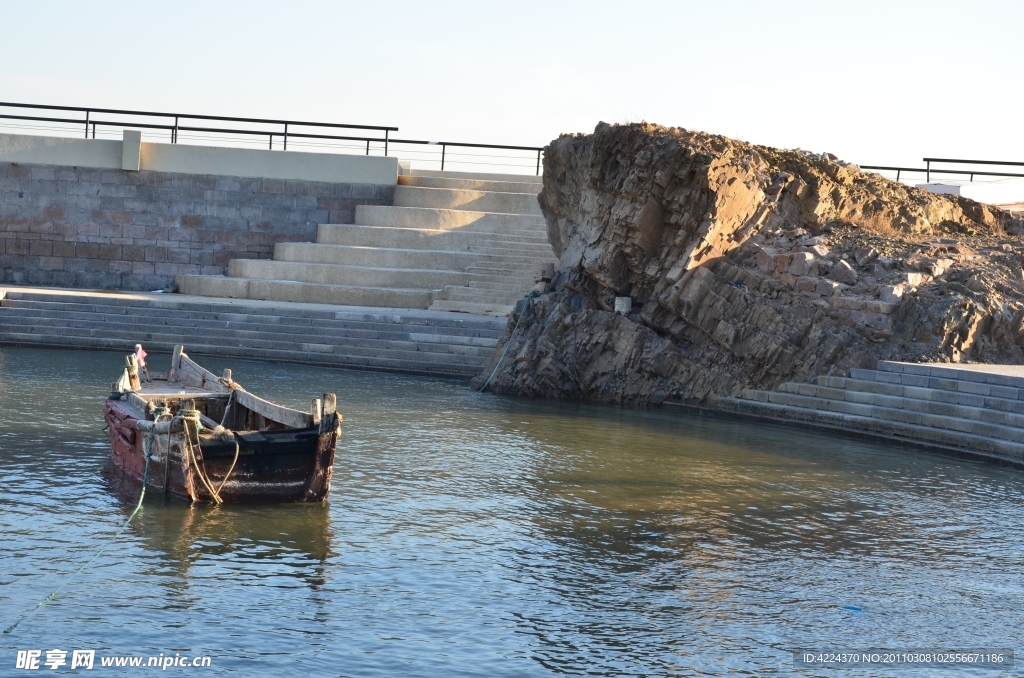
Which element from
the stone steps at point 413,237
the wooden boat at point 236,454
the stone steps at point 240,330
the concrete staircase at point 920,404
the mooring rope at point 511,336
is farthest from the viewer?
the stone steps at point 413,237

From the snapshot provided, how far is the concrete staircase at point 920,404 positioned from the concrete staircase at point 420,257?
7680 mm

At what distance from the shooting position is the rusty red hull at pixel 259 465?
9.23 meters

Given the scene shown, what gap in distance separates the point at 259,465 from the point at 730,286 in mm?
9406

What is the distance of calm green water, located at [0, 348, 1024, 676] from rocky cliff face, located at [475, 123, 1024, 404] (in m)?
3.31

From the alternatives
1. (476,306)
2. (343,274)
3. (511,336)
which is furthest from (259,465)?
(343,274)

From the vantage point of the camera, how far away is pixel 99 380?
16.5 meters

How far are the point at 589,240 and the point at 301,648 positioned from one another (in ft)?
41.1

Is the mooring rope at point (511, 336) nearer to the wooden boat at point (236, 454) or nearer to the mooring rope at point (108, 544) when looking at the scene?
the wooden boat at point (236, 454)

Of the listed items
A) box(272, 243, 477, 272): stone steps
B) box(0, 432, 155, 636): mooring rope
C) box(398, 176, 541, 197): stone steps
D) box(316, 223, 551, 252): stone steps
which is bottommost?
box(0, 432, 155, 636): mooring rope

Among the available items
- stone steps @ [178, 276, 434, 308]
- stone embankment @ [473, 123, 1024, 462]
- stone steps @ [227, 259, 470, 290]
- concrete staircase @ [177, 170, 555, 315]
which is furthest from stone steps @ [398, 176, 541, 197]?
stone embankment @ [473, 123, 1024, 462]

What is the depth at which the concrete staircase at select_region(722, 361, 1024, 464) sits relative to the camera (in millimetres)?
13445

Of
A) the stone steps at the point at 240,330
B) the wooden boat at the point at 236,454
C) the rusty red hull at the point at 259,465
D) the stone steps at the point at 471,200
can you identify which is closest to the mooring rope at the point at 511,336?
the stone steps at the point at 240,330

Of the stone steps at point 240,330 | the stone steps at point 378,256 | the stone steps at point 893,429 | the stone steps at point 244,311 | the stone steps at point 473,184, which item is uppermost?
the stone steps at point 473,184

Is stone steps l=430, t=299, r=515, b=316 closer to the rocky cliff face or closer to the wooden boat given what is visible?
the rocky cliff face
